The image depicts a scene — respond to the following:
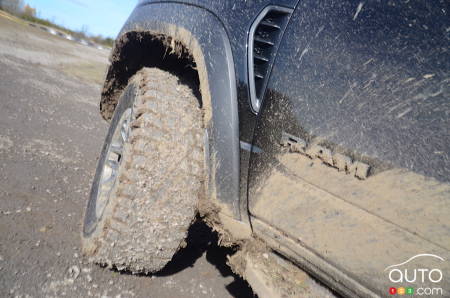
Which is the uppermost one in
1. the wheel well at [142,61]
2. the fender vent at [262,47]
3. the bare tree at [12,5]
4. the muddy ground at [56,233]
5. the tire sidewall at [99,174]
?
the fender vent at [262,47]

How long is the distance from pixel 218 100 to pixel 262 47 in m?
0.26

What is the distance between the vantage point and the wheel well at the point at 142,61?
171 cm

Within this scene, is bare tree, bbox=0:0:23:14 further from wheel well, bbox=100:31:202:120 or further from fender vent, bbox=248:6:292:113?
fender vent, bbox=248:6:292:113

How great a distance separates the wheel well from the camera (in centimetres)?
171

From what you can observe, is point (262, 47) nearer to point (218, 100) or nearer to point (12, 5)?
point (218, 100)

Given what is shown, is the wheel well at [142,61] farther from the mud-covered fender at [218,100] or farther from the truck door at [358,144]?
the truck door at [358,144]

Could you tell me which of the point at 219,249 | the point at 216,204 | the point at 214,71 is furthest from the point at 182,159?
the point at 219,249

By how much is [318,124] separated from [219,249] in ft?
4.76

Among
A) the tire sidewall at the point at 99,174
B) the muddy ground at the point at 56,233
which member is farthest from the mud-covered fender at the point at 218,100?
the muddy ground at the point at 56,233

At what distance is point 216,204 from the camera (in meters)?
1.32

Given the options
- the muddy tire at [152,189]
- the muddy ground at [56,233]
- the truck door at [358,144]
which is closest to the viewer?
the truck door at [358,144]

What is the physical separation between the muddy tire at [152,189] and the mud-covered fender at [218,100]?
102 mm

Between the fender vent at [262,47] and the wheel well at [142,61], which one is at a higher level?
the fender vent at [262,47]

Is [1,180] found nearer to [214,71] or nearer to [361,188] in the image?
[214,71]
